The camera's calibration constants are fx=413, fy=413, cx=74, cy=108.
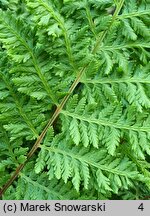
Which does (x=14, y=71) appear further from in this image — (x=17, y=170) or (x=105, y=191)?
(x=105, y=191)

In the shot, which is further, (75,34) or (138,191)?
(138,191)

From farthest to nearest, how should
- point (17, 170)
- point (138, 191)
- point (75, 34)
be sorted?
point (138, 191) < point (17, 170) < point (75, 34)

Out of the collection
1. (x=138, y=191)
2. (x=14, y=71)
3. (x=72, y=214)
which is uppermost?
(x=14, y=71)

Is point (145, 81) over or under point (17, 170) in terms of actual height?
over

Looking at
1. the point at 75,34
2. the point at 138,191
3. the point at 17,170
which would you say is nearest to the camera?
the point at 75,34

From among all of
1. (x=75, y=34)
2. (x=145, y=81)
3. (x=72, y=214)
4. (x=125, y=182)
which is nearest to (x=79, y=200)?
(x=72, y=214)

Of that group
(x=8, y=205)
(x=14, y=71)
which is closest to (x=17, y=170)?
(x=8, y=205)
